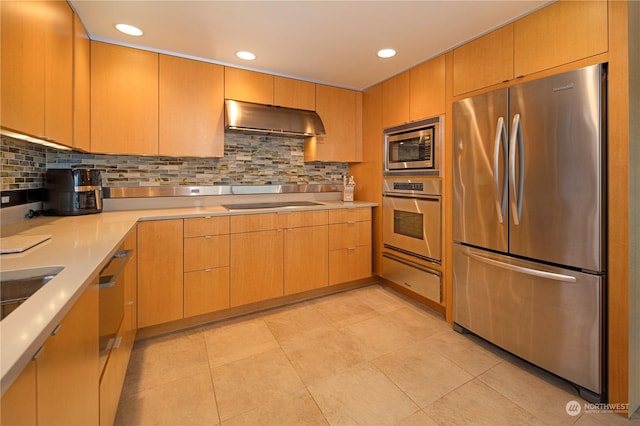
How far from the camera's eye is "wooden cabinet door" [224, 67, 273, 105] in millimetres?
2766

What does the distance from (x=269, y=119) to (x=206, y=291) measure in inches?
63.6

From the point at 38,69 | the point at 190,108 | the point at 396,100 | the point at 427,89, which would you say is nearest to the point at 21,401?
the point at 38,69

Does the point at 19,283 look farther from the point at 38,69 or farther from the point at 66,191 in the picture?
the point at 66,191

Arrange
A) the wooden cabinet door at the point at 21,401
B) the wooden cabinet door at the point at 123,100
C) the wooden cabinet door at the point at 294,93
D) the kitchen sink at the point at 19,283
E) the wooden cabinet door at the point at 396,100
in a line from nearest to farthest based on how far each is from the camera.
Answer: the wooden cabinet door at the point at 21,401 < the kitchen sink at the point at 19,283 < the wooden cabinet door at the point at 123,100 < the wooden cabinet door at the point at 396,100 < the wooden cabinet door at the point at 294,93

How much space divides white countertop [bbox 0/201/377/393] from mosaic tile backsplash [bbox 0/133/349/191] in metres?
0.40

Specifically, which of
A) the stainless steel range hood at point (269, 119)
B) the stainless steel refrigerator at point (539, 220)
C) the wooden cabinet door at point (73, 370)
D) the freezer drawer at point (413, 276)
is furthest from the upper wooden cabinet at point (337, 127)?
the wooden cabinet door at point (73, 370)

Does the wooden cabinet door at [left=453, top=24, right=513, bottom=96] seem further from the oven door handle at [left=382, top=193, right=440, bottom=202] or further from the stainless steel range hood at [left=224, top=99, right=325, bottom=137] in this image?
the stainless steel range hood at [left=224, top=99, right=325, bottom=137]

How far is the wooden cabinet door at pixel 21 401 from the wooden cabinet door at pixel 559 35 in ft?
8.34

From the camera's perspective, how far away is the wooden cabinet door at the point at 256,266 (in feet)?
8.35

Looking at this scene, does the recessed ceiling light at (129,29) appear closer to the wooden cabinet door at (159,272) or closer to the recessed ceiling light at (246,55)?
the recessed ceiling light at (246,55)

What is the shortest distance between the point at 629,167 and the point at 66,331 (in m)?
2.37

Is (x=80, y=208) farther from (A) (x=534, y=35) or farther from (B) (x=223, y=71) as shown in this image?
(A) (x=534, y=35)

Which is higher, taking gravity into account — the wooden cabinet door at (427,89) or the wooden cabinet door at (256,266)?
the wooden cabinet door at (427,89)

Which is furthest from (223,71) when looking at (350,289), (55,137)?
(350,289)
